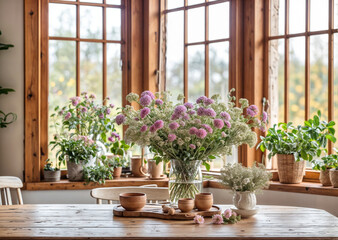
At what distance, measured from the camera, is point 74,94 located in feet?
14.4

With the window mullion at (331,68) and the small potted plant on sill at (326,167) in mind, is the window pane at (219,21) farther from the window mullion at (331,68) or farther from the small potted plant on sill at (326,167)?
the small potted plant on sill at (326,167)

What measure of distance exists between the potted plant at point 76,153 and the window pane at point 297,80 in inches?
72.0

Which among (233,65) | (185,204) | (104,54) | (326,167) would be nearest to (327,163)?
(326,167)

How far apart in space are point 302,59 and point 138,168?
5.90ft

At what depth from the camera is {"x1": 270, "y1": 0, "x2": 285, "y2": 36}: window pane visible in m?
4.02

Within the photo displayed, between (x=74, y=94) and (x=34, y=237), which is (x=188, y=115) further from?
(x=74, y=94)

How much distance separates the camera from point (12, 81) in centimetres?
408

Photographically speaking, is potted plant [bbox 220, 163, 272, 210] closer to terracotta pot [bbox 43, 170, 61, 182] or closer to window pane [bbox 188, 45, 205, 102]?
window pane [bbox 188, 45, 205, 102]

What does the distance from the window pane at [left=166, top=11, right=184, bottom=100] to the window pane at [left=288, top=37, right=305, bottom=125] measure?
1064 millimetres

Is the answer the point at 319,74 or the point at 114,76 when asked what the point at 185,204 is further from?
the point at 114,76

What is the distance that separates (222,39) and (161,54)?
666 mm

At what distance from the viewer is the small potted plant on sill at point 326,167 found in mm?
3570

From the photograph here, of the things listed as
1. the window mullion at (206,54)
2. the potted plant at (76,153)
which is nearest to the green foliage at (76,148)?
the potted plant at (76,153)

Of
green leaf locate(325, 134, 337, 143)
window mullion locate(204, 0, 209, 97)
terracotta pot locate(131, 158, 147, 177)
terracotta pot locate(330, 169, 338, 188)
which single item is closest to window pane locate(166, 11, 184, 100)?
window mullion locate(204, 0, 209, 97)
